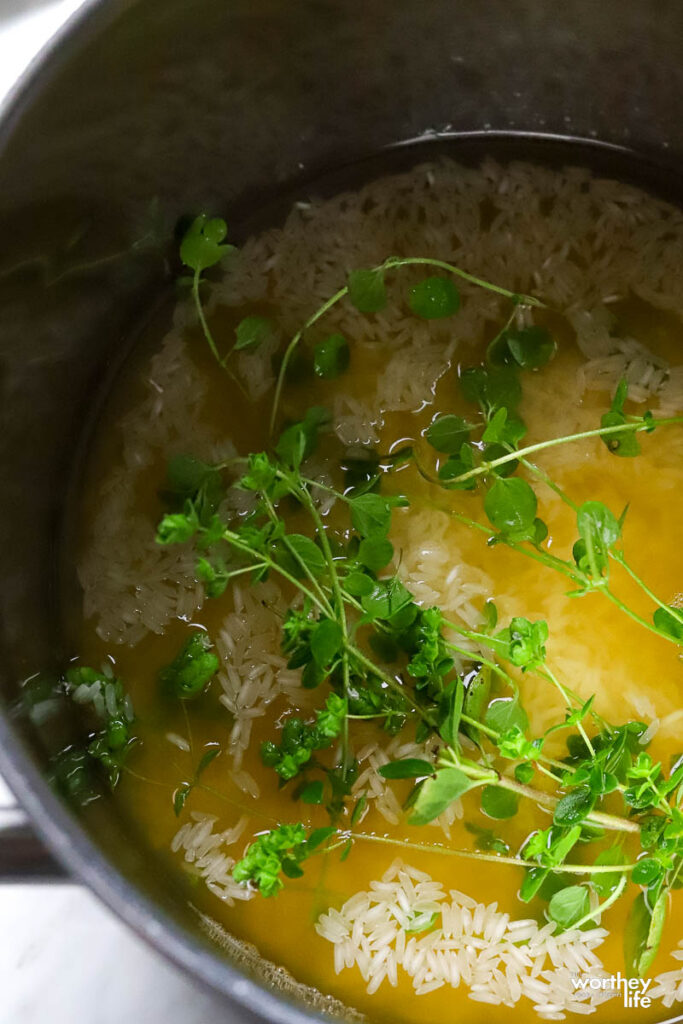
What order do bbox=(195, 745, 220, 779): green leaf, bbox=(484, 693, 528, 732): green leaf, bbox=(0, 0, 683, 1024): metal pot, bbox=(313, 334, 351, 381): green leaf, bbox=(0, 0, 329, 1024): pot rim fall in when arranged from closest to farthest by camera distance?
bbox=(0, 0, 329, 1024): pot rim, bbox=(0, 0, 683, 1024): metal pot, bbox=(484, 693, 528, 732): green leaf, bbox=(195, 745, 220, 779): green leaf, bbox=(313, 334, 351, 381): green leaf

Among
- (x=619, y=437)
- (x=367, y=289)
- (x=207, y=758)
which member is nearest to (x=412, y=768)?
(x=207, y=758)

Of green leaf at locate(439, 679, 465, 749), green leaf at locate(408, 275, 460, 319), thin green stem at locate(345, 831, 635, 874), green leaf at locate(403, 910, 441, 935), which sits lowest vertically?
green leaf at locate(403, 910, 441, 935)

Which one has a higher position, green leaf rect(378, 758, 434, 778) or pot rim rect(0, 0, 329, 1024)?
pot rim rect(0, 0, 329, 1024)

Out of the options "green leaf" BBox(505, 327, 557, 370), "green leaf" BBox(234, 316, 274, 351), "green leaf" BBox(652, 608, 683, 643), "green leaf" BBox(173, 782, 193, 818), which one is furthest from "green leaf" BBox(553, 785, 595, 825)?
"green leaf" BBox(234, 316, 274, 351)

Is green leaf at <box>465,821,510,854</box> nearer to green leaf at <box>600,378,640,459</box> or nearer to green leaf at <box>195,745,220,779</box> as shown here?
green leaf at <box>195,745,220,779</box>

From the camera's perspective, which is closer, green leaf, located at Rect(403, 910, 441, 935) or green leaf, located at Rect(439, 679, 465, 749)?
green leaf, located at Rect(439, 679, 465, 749)

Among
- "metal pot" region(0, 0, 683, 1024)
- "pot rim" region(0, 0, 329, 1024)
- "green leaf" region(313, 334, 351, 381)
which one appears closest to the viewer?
"pot rim" region(0, 0, 329, 1024)

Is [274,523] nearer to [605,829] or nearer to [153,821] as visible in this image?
[153,821]
